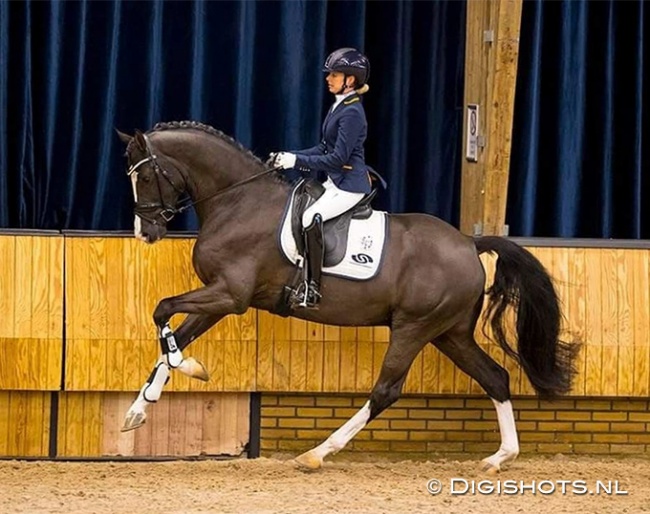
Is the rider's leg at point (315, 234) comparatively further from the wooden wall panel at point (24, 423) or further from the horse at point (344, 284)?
the wooden wall panel at point (24, 423)

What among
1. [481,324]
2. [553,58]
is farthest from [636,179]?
[481,324]

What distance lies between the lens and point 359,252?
8.34 metres

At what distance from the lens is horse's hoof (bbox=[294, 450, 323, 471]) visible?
8.41 metres

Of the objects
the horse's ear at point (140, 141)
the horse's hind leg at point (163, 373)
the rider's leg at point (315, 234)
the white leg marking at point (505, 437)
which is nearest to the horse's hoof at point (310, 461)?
the horse's hind leg at point (163, 373)

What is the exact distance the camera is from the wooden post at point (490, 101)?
29.2 feet

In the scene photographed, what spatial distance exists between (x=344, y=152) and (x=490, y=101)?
1247mm

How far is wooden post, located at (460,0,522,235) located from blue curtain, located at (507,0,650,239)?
2.89 feet

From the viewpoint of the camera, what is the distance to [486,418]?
30.1ft

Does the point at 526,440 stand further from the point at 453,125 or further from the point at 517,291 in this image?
the point at 453,125

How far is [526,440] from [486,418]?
28 centimetres

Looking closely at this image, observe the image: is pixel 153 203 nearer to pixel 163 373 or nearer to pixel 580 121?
pixel 163 373

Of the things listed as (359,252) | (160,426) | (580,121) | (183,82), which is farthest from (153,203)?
(580,121)

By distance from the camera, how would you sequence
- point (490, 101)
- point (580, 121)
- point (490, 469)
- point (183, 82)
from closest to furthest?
point (490, 469) < point (490, 101) < point (183, 82) < point (580, 121)

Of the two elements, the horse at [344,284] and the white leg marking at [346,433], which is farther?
the white leg marking at [346,433]
